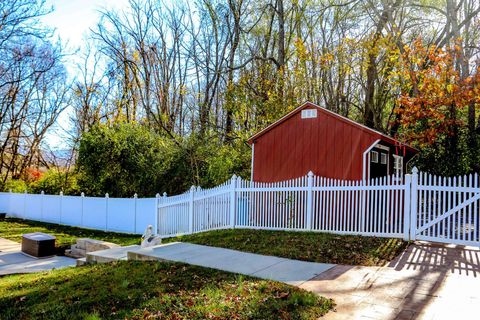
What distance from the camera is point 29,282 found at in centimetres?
611

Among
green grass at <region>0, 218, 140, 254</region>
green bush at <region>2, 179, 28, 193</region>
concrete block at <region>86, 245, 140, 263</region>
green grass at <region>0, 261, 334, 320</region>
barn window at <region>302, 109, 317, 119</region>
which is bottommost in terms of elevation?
green grass at <region>0, 218, 140, 254</region>

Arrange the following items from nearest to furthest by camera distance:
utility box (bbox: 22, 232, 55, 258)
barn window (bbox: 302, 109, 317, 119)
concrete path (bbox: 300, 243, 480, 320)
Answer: concrete path (bbox: 300, 243, 480, 320) → utility box (bbox: 22, 232, 55, 258) → barn window (bbox: 302, 109, 317, 119)

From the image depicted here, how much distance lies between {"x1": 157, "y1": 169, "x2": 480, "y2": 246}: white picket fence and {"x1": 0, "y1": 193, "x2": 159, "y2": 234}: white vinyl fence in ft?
5.05

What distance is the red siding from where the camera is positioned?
9852mm

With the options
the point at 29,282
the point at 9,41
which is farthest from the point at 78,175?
the point at 29,282

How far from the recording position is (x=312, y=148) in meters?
10.6

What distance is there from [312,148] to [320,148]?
0.79 ft

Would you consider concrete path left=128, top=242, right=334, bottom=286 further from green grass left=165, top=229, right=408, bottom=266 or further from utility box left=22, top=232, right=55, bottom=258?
utility box left=22, top=232, right=55, bottom=258

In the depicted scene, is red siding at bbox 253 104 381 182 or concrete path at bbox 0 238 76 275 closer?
concrete path at bbox 0 238 76 275

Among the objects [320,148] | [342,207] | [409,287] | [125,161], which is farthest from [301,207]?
[125,161]

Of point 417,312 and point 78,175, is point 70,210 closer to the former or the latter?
point 78,175

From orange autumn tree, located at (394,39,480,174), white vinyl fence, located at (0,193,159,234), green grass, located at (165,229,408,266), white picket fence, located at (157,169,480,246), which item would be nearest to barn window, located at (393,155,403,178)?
orange autumn tree, located at (394,39,480,174)

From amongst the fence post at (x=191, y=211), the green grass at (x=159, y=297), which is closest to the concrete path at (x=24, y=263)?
the green grass at (x=159, y=297)

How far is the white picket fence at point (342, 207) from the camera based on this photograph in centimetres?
713
